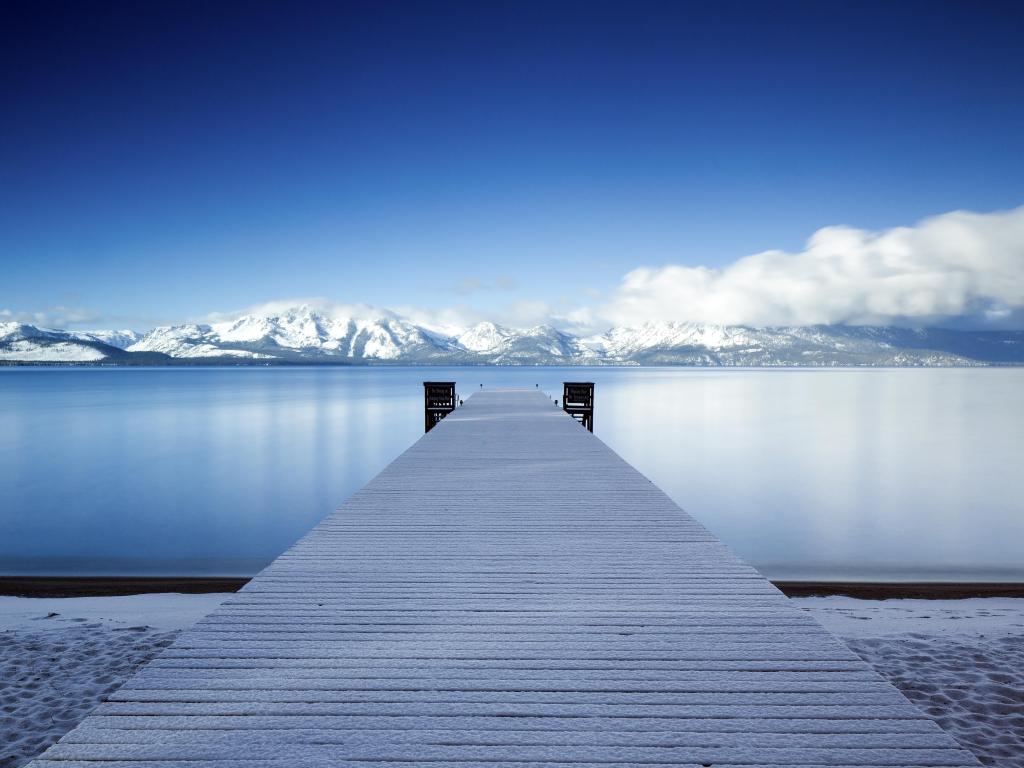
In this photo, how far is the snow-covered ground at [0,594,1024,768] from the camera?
4371mm

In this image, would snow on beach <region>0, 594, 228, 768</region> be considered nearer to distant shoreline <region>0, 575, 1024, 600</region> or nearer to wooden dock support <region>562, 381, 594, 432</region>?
distant shoreline <region>0, 575, 1024, 600</region>

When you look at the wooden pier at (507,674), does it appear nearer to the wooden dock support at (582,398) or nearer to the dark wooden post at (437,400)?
the wooden dock support at (582,398)

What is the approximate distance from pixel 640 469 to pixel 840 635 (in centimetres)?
1236

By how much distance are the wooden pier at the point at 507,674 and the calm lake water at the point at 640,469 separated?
6664 mm

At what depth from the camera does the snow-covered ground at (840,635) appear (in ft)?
14.3

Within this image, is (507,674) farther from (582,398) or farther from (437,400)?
(437,400)

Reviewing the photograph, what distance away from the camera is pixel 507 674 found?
2635mm

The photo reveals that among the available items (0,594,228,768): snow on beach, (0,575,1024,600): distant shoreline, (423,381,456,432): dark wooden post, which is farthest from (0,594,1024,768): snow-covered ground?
(423,381,456,432): dark wooden post

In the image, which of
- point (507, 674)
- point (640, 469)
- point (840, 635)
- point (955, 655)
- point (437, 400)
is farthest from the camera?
point (437, 400)

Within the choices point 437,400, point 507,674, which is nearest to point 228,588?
point 507,674

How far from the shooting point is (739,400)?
47094mm

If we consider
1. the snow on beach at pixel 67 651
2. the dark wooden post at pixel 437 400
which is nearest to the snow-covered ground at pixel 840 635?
the snow on beach at pixel 67 651

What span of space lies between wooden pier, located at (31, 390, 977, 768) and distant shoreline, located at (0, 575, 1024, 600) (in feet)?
15.2

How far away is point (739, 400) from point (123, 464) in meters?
40.3
